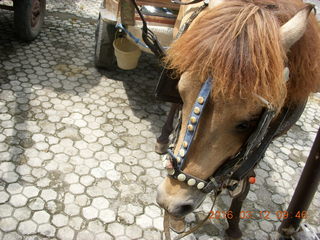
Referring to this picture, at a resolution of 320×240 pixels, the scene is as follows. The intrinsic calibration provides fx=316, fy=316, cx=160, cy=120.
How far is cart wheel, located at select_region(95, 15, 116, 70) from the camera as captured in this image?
4500 mm

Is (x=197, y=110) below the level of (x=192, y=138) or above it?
above

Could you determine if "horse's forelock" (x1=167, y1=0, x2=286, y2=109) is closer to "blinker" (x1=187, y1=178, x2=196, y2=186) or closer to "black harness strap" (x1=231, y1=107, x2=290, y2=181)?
"black harness strap" (x1=231, y1=107, x2=290, y2=181)

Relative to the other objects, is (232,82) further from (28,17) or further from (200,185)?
(28,17)

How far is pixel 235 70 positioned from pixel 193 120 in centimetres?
31

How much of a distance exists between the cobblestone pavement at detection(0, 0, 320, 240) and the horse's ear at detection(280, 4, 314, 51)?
1984 millimetres

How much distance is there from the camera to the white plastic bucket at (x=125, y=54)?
4273 mm

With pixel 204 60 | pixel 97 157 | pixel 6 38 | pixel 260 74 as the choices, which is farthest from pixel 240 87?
pixel 6 38

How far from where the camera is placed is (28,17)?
4.82 m

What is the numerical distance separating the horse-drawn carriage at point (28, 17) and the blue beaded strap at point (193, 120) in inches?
164

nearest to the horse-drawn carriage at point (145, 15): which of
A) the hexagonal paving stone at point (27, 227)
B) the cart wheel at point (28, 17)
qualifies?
the cart wheel at point (28, 17)

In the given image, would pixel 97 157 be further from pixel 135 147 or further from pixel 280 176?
pixel 280 176

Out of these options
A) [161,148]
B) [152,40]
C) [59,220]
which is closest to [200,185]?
[59,220]

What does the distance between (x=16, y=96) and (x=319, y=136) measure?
3.67 m

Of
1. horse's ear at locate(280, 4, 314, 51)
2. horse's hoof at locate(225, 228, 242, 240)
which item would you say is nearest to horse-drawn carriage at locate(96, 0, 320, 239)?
horse's ear at locate(280, 4, 314, 51)
